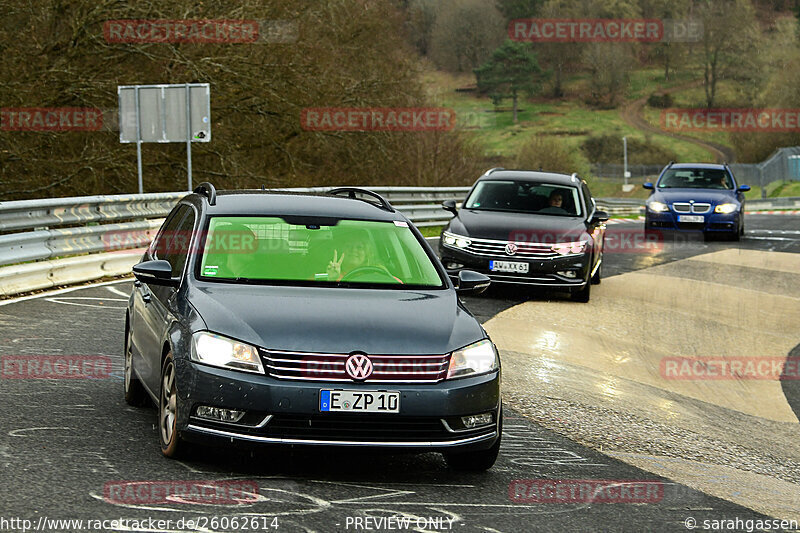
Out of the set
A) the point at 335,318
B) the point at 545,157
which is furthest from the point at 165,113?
the point at 545,157

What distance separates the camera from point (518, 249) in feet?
49.5

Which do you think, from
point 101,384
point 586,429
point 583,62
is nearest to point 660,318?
point 586,429

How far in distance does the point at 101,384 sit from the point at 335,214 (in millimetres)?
2384

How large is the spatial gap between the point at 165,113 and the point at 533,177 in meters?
9.34

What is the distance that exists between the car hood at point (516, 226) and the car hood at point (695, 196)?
10.2m

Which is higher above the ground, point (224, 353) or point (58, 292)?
point (224, 353)

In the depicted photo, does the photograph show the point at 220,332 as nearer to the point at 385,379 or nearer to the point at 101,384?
the point at 385,379

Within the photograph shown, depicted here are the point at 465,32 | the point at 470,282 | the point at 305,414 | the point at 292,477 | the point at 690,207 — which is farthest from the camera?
the point at 465,32

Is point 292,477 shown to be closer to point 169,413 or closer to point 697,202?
point 169,413

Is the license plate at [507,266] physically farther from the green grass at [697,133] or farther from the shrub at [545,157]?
the green grass at [697,133]

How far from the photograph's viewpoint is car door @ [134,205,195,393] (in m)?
6.82

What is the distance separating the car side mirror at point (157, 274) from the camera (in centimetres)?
690

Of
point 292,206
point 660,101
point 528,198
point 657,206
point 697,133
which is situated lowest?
point 697,133

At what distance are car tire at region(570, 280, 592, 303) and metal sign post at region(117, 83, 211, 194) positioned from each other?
382 inches
